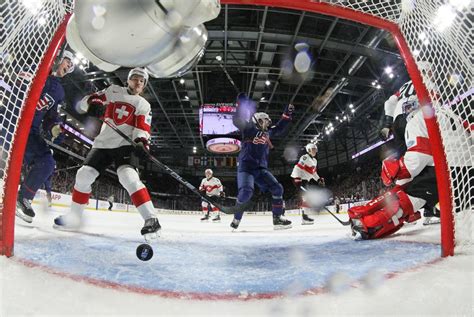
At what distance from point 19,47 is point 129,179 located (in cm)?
88

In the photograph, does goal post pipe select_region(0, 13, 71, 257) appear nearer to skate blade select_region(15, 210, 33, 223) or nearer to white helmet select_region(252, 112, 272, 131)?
skate blade select_region(15, 210, 33, 223)

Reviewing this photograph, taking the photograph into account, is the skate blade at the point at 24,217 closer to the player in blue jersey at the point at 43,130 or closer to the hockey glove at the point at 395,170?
the player in blue jersey at the point at 43,130

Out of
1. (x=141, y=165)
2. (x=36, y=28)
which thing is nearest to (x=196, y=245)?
(x=36, y=28)

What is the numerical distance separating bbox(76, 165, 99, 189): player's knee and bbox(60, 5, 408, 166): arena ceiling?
6124 millimetres

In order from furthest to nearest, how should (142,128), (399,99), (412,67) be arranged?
(399,99) → (142,128) → (412,67)

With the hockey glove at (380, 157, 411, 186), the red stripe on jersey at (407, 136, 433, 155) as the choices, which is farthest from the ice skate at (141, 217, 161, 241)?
the red stripe on jersey at (407, 136, 433, 155)

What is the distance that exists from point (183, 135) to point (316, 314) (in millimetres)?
18105

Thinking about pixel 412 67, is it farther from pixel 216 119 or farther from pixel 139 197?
pixel 216 119

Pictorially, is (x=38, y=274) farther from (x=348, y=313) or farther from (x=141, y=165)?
(x=141, y=165)

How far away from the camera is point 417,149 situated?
2.05 metres

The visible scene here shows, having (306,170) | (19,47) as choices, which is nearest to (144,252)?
(19,47)

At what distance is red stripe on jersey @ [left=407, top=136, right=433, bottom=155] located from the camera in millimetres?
2031

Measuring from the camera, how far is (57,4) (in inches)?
63.4

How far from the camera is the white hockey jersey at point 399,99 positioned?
2.56 metres
